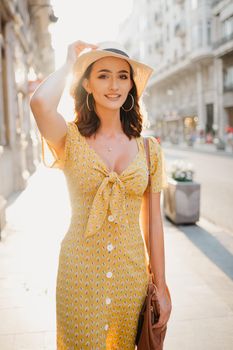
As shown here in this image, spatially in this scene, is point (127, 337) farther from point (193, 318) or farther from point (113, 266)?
point (193, 318)

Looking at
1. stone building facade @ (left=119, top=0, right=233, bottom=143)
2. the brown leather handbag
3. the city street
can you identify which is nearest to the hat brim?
the brown leather handbag

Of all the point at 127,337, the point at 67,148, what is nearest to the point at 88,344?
the point at 127,337

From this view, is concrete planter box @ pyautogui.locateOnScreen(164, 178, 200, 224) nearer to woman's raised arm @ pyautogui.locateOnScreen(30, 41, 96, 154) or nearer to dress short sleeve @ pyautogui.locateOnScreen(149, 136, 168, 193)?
dress short sleeve @ pyautogui.locateOnScreen(149, 136, 168, 193)

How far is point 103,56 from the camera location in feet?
6.12

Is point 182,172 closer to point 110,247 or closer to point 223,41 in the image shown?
point 110,247

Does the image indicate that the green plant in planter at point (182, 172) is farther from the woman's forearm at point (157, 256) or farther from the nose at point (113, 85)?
the nose at point (113, 85)

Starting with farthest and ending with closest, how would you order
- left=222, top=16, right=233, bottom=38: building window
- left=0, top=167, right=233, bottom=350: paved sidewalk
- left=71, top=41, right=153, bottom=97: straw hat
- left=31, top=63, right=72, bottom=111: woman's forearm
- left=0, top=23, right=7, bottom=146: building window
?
1. left=222, top=16, right=233, bottom=38: building window
2. left=0, top=23, right=7, bottom=146: building window
3. left=0, top=167, right=233, bottom=350: paved sidewalk
4. left=71, top=41, right=153, bottom=97: straw hat
5. left=31, top=63, right=72, bottom=111: woman's forearm

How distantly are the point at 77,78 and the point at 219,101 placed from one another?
125 feet

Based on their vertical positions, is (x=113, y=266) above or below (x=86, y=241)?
below

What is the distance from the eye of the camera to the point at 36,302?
13.2ft

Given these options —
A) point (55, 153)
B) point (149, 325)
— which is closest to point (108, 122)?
point (55, 153)

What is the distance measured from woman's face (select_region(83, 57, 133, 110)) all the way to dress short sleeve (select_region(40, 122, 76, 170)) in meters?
0.20

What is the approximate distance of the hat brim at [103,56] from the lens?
72.3 inches

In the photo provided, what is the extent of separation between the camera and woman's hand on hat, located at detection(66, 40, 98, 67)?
1.86 metres
